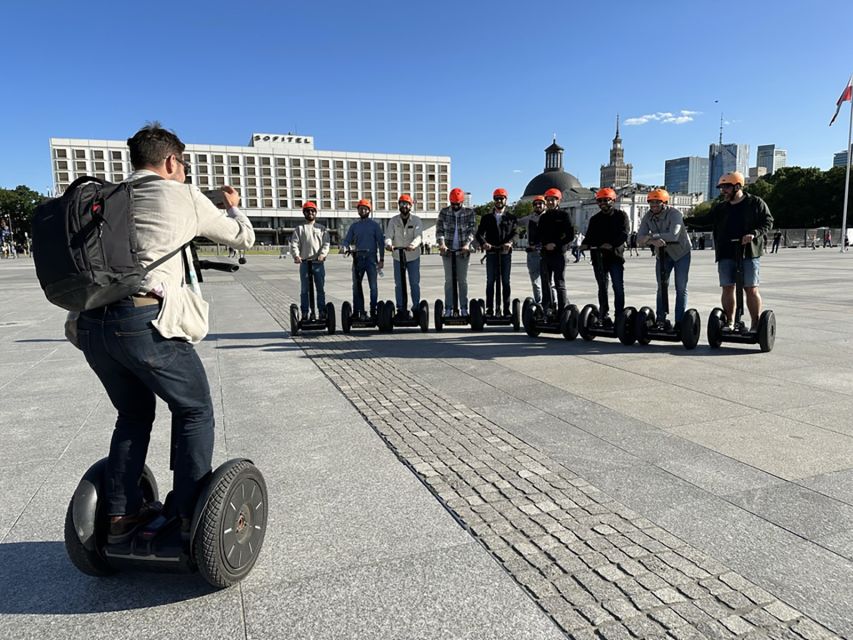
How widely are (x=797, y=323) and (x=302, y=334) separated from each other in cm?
804

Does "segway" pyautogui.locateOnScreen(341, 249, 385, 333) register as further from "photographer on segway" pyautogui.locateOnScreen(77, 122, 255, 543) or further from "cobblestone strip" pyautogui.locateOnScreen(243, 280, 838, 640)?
"photographer on segway" pyautogui.locateOnScreen(77, 122, 255, 543)

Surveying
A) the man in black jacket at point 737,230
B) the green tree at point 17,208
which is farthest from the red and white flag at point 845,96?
the green tree at point 17,208

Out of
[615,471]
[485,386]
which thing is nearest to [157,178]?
[615,471]

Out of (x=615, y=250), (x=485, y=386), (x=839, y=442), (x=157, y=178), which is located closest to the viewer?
(x=157, y=178)

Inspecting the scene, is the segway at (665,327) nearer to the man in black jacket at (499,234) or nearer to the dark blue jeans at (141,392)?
the man in black jacket at (499,234)

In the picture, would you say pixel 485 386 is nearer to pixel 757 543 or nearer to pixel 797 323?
pixel 757 543

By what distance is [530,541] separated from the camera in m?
2.82

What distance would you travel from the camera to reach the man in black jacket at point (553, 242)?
856 centimetres

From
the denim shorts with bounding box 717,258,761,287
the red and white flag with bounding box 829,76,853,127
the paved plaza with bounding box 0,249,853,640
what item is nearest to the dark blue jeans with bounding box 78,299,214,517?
the paved plaza with bounding box 0,249,853,640

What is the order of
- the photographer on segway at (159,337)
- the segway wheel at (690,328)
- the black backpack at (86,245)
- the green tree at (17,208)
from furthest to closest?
1. the green tree at (17,208)
2. the segway wheel at (690,328)
3. the photographer on segway at (159,337)
4. the black backpack at (86,245)

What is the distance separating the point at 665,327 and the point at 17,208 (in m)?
102

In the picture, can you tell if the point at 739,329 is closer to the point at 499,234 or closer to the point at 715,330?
the point at 715,330

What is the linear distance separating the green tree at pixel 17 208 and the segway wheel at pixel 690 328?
304ft

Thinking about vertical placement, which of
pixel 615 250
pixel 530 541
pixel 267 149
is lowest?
pixel 530 541
